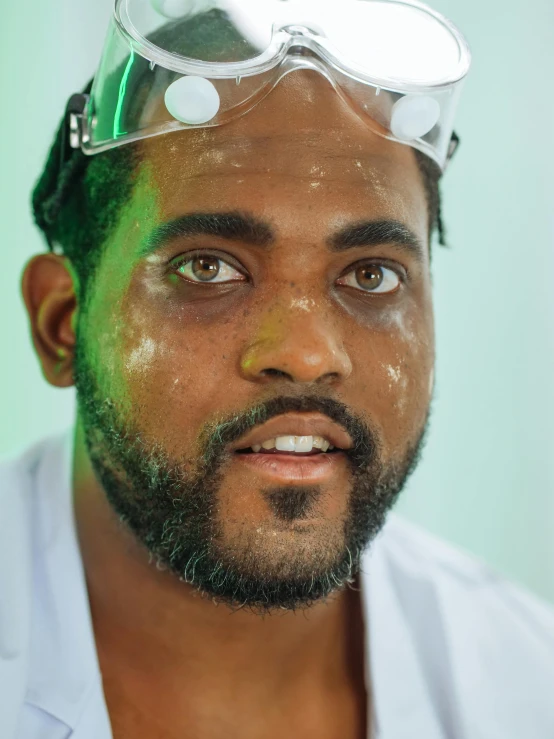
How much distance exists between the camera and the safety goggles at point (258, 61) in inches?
48.9

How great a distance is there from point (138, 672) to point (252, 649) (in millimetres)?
192

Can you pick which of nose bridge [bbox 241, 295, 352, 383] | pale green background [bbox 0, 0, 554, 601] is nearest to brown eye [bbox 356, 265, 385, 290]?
nose bridge [bbox 241, 295, 352, 383]

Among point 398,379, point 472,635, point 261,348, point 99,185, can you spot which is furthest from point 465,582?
point 99,185

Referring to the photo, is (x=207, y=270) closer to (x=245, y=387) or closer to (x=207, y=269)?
(x=207, y=269)

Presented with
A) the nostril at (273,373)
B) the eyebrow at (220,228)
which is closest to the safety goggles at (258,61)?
the eyebrow at (220,228)

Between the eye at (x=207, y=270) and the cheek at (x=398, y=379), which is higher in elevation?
the eye at (x=207, y=270)

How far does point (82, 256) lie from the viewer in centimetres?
146

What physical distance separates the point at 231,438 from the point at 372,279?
0.36 metres

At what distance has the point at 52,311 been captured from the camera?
1509 mm

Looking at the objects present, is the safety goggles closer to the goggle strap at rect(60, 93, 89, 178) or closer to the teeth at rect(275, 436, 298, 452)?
the goggle strap at rect(60, 93, 89, 178)

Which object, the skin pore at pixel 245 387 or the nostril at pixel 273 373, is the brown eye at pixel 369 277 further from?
the nostril at pixel 273 373

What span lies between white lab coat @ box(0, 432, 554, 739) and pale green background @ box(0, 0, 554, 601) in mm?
702

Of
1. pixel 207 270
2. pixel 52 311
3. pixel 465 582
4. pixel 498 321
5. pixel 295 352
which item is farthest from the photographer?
pixel 498 321

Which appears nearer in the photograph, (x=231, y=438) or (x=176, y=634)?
(x=231, y=438)
